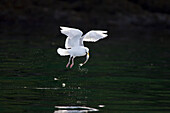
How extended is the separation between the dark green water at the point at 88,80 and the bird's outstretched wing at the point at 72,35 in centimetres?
138

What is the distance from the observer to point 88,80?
18.5 metres

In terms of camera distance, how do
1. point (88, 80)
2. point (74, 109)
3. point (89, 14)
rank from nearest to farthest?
point (74, 109) < point (88, 80) < point (89, 14)

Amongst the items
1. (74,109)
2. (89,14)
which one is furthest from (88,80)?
(89,14)

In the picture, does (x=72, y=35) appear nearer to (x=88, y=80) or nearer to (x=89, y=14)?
(x=88, y=80)

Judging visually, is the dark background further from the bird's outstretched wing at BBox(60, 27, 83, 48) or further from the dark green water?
the bird's outstretched wing at BBox(60, 27, 83, 48)

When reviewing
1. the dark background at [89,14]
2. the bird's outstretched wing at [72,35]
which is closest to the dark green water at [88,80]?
the bird's outstretched wing at [72,35]

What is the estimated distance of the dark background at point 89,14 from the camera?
161 feet

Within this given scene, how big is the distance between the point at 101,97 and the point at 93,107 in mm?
1607

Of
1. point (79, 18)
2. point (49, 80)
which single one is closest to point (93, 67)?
point (49, 80)

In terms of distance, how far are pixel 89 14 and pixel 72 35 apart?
34320 millimetres

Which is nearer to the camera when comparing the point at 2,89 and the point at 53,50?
the point at 2,89

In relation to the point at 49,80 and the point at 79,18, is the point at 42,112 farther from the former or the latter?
the point at 79,18

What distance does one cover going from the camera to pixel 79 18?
164 ft

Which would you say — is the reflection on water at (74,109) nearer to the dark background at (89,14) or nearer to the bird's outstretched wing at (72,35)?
the bird's outstretched wing at (72,35)
